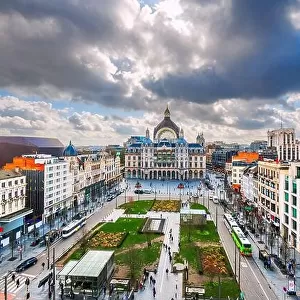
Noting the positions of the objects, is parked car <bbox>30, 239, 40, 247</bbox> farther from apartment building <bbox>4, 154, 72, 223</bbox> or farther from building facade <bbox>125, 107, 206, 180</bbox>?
building facade <bbox>125, 107, 206, 180</bbox>

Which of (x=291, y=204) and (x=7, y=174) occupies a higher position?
(x=7, y=174)

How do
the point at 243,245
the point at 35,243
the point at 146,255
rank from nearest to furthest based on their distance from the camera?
the point at 146,255 → the point at 243,245 → the point at 35,243

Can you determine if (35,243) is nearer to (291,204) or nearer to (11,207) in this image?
(11,207)

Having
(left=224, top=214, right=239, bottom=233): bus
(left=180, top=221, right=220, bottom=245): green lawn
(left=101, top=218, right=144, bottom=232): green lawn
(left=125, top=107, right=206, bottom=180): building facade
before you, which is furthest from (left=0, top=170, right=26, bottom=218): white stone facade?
(left=125, top=107, right=206, bottom=180): building facade

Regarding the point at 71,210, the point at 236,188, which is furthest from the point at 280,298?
the point at 236,188

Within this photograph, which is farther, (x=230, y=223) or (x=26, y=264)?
(x=230, y=223)

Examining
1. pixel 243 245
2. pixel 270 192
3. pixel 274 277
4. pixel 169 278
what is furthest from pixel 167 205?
pixel 274 277

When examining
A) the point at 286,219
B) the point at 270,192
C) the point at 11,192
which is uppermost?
the point at 11,192

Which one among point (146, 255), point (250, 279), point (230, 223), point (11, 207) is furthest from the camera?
point (230, 223)
